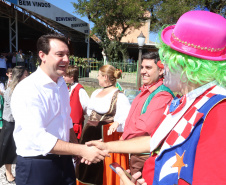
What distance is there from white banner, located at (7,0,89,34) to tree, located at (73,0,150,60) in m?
1.26

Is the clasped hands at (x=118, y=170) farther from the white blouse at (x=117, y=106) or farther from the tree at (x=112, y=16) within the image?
the tree at (x=112, y=16)

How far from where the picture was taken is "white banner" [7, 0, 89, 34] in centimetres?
1215

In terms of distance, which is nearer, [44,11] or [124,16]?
[44,11]

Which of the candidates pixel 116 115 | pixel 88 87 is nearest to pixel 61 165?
pixel 116 115

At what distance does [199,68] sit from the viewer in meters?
0.99

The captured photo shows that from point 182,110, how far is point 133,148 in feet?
1.66

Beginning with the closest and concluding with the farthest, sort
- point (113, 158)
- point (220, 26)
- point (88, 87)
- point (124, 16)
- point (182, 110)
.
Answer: point (220, 26) → point (182, 110) → point (113, 158) → point (88, 87) → point (124, 16)

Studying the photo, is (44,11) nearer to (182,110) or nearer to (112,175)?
(112,175)

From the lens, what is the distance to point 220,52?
3.20 feet

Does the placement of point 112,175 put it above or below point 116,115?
below

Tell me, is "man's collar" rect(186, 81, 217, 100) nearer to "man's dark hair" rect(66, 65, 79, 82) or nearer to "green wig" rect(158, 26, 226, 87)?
"green wig" rect(158, 26, 226, 87)

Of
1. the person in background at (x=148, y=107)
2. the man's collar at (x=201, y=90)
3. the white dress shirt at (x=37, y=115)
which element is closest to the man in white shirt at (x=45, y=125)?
the white dress shirt at (x=37, y=115)

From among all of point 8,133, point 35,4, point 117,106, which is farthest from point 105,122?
point 35,4

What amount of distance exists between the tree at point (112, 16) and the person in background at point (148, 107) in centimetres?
1508
